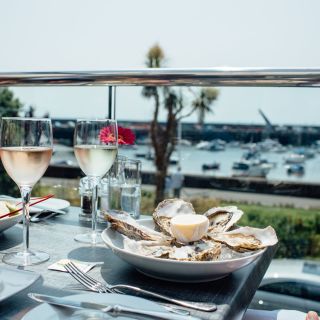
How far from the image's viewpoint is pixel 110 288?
2.20 feet

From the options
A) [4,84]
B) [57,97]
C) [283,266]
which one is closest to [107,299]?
[4,84]

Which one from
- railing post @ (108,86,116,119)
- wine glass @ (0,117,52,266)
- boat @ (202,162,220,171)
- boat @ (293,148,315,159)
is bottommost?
boat @ (202,162,220,171)

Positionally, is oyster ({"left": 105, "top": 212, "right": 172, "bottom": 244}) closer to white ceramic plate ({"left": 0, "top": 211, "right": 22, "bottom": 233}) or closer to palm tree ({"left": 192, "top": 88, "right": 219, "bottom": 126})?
white ceramic plate ({"left": 0, "top": 211, "right": 22, "bottom": 233})

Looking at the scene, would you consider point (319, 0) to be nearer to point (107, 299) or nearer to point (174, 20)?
point (174, 20)

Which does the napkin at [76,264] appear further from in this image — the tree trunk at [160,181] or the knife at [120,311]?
the tree trunk at [160,181]

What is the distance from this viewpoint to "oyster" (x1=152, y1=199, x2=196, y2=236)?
875 millimetres

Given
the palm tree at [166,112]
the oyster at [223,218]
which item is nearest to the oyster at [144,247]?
the oyster at [223,218]

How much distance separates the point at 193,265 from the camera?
662 millimetres

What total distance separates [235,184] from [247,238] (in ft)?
43.3

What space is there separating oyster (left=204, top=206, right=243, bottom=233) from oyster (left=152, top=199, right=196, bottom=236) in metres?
0.04

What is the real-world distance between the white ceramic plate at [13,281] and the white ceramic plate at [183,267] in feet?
0.45

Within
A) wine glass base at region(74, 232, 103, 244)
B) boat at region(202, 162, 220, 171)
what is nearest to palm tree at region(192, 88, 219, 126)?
boat at region(202, 162, 220, 171)

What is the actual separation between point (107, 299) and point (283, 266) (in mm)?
3525

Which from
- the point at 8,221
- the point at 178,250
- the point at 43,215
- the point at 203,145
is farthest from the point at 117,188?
the point at 203,145
